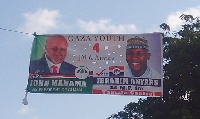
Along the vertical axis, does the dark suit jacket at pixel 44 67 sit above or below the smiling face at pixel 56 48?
below

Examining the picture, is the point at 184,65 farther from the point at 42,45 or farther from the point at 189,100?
the point at 42,45

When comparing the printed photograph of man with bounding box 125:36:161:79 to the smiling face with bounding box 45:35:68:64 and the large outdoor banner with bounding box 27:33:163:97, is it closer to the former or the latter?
the large outdoor banner with bounding box 27:33:163:97

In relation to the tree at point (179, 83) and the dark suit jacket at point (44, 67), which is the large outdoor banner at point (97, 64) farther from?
the tree at point (179, 83)

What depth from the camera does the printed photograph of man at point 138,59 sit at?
13.4 metres

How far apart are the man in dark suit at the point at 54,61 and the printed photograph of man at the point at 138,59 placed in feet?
6.30

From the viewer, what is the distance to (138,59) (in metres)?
13.6

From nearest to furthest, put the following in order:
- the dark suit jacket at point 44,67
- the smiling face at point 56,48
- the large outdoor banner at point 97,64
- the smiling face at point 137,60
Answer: the large outdoor banner at point 97,64 → the smiling face at point 137,60 → the dark suit jacket at point 44,67 → the smiling face at point 56,48

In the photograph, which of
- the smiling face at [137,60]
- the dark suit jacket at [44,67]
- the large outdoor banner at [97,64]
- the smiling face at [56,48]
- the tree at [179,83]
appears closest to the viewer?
the large outdoor banner at [97,64]

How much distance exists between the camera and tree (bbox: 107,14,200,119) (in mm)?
22531

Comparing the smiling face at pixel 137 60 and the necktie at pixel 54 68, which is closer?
the smiling face at pixel 137 60

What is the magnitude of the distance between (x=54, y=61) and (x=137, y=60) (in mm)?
2838

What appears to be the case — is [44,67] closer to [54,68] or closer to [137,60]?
[54,68]

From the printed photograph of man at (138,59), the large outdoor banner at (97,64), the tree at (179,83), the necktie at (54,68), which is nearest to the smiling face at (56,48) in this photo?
the large outdoor banner at (97,64)

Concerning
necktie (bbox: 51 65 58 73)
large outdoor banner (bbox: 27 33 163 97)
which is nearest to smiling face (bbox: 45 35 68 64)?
large outdoor banner (bbox: 27 33 163 97)
